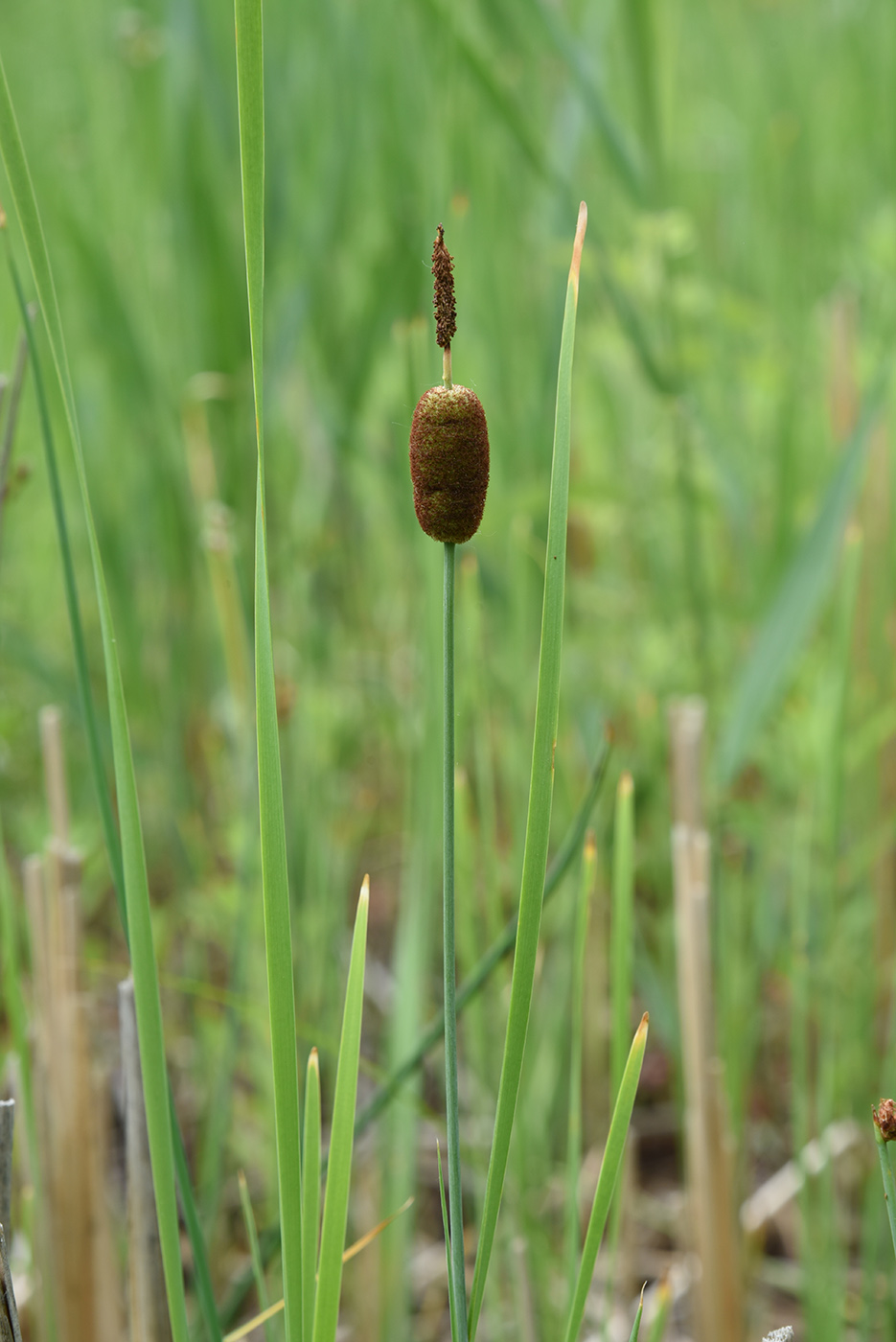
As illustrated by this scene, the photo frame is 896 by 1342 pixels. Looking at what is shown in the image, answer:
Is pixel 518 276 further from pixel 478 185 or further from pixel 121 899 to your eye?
pixel 121 899

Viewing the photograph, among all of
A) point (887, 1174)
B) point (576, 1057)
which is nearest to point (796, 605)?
point (576, 1057)

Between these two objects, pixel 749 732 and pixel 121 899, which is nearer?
pixel 121 899

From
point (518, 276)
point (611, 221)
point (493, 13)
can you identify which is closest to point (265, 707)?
point (493, 13)

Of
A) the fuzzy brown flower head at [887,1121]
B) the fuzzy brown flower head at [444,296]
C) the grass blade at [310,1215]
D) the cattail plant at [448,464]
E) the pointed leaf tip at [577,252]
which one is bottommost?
the grass blade at [310,1215]

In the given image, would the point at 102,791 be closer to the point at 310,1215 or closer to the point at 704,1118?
the point at 310,1215

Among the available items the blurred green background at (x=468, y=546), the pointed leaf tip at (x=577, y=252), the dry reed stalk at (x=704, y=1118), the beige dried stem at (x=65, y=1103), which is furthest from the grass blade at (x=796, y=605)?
the pointed leaf tip at (x=577, y=252)

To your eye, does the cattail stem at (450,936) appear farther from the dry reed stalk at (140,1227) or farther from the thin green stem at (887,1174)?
the dry reed stalk at (140,1227)
